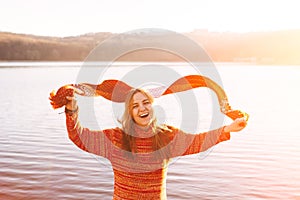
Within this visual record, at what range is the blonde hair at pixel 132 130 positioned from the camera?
11.6ft

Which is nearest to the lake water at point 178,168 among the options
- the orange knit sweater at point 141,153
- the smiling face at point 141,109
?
the orange knit sweater at point 141,153

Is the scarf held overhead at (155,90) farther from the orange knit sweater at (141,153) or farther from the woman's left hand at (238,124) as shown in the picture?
the orange knit sweater at (141,153)

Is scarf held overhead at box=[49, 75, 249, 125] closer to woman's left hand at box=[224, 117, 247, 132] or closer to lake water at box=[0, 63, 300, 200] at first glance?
woman's left hand at box=[224, 117, 247, 132]

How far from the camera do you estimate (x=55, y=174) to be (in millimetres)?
8398

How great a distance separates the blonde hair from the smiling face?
2 cm

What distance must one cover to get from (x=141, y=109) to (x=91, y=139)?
441mm

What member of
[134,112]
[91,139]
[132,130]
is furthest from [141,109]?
[91,139]

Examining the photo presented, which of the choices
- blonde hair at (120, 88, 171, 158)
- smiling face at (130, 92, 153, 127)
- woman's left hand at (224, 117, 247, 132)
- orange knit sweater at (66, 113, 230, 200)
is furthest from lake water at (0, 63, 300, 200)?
woman's left hand at (224, 117, 247, 132)

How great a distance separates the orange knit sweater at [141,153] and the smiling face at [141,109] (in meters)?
0.15

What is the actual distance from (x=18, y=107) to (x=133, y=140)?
57.0 feet

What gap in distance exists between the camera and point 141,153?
3.61 m

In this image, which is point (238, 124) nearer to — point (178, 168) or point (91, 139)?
point (91, 139)

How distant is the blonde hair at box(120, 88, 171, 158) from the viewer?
3529mm

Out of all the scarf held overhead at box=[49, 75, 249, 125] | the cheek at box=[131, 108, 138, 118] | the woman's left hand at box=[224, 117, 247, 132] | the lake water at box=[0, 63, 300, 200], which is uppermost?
the scarf held overhead at box=[49, 75, 249, 125]
